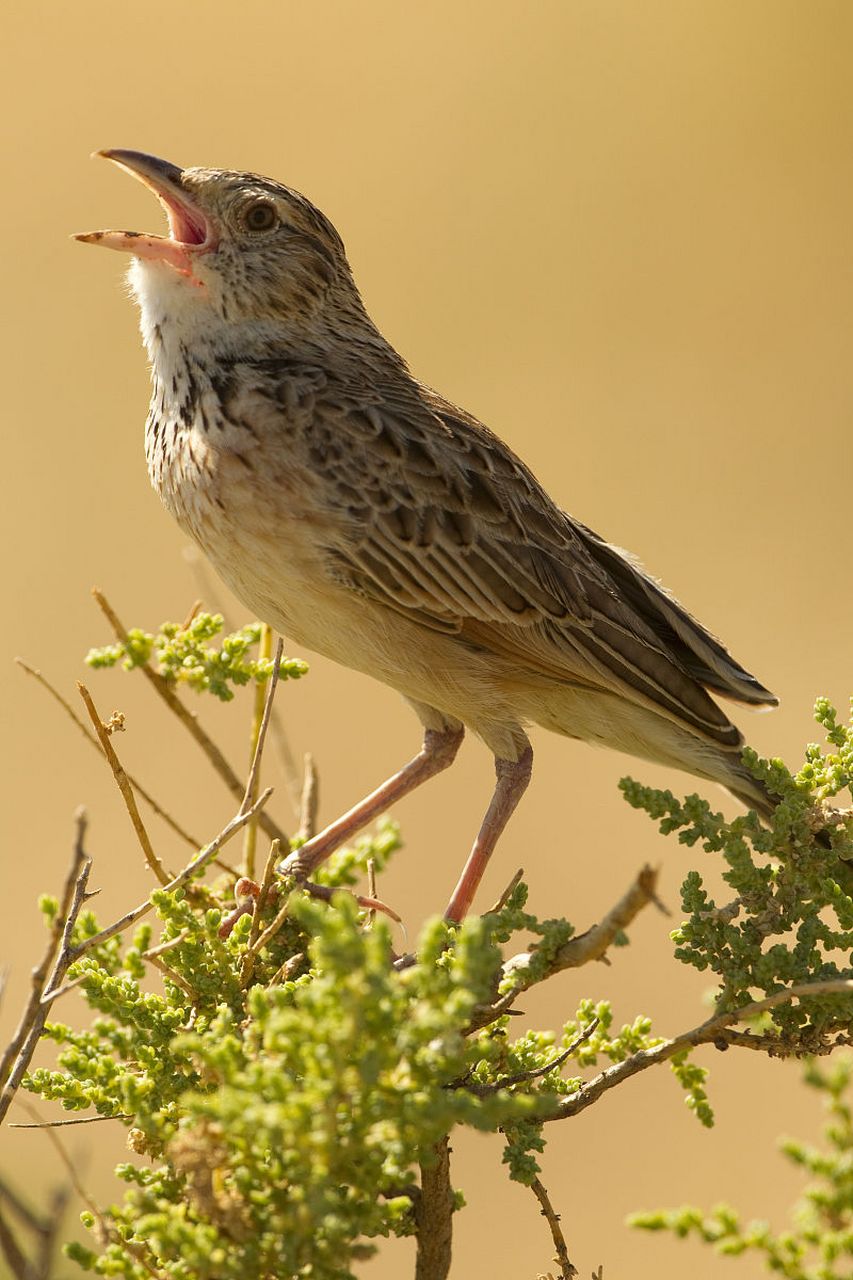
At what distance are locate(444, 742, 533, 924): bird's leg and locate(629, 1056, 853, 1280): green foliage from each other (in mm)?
2553

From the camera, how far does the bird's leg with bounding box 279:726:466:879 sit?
480 centimetres

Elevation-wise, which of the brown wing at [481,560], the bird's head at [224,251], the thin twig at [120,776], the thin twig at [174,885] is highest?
the bird's head at [224,251]

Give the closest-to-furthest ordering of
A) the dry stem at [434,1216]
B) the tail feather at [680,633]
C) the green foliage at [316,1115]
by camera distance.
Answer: the green foliage at [316,1115] < the dry stem at [434,1216] < the tail feather at [680,633]

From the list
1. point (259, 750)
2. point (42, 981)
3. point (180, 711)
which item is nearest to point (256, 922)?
point (259, 750)

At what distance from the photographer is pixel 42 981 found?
2.72 m

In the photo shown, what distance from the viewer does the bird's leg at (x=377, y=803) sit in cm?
480

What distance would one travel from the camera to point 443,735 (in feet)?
18.3

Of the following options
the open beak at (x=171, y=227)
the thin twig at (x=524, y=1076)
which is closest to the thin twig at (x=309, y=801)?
the thin twig at (x=524, y=1076)

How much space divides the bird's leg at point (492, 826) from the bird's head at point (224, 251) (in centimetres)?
172

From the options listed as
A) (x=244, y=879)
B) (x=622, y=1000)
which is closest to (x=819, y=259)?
(x=622, y=1000)

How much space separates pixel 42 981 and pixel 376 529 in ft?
7.46

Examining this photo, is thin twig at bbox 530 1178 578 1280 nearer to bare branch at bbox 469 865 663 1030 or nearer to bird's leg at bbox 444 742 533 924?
bare branch at bbox 469 865 663 1030

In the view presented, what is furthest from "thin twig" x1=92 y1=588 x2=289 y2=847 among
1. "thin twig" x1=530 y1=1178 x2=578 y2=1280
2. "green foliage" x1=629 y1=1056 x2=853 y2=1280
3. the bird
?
"green foliage" x1=629 y1=1056 x2=853 y2=1280

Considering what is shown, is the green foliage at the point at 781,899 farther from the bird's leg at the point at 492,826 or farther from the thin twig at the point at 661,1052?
the bird's leg at the point at 492,826
